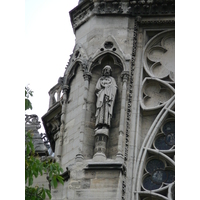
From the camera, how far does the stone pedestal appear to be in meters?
15.8

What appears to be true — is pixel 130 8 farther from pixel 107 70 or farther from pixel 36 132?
pixel 36 132

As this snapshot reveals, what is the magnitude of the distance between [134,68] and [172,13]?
5.98 feet

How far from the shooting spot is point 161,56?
18.2 metres

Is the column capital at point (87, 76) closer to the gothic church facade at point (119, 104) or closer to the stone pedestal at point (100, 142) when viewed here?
the gothic church facade at point (119, 104)

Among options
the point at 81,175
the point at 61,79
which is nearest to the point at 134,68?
the point at 61,79

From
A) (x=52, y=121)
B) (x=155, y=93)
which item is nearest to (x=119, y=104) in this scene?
(x=155, y=93)

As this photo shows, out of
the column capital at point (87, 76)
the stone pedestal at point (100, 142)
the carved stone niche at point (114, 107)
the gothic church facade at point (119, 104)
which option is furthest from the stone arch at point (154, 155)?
the column capital at point (87, 76)

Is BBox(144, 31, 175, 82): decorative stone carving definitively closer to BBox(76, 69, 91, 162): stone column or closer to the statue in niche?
the statue in niche

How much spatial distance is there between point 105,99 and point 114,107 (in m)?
0.29

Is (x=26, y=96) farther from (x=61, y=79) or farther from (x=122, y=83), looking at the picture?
(x=61, y=79)

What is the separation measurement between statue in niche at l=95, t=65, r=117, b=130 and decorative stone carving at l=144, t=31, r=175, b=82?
1.23 m

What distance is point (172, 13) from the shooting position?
18297 mm

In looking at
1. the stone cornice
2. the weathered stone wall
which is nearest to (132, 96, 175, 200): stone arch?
the weathered stone wall

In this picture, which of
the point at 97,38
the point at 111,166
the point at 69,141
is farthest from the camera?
the point at 97,38
